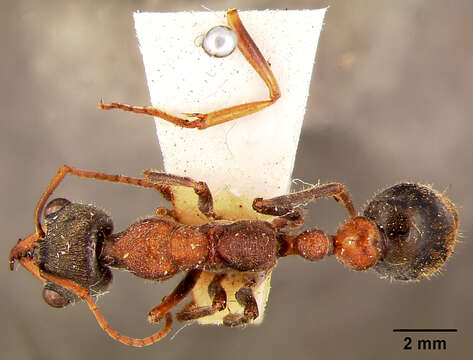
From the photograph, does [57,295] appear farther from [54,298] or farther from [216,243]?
[216,243]

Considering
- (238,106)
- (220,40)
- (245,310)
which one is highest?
(220,40)

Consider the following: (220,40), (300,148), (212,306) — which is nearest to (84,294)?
(212,306)

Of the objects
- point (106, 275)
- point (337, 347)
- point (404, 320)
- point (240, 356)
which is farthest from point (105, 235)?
point (404, 320)

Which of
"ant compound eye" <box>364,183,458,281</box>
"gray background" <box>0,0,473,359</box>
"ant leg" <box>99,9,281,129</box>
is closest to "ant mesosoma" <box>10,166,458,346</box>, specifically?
"ant compound eye" <box>364,183,458,281</box>

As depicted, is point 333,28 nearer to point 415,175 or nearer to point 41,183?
point 415,175

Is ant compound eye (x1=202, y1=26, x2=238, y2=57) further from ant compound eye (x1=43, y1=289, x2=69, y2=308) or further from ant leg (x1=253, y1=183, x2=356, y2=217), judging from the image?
ant compound eye (x1=43, y1=289, x2=69, y2=308)

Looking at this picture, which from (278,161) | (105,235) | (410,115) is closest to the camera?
(105,235)
